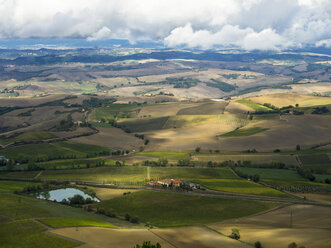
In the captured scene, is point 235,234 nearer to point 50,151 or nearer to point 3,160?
point 3,160

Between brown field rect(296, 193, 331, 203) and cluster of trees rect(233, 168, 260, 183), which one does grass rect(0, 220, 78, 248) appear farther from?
cluster of trees rect(233, 168, 260, 183)

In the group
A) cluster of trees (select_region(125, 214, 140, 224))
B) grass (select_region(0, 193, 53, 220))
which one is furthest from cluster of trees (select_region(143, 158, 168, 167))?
cluster of trees (select_region(125, 214, 140, 224))

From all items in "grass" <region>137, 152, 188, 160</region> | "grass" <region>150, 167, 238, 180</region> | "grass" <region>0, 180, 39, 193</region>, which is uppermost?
"grass" <region>137, 152, 188, 160</region>

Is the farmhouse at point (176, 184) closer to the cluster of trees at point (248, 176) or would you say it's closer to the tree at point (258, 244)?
the cluster of trees at point (248, 176)

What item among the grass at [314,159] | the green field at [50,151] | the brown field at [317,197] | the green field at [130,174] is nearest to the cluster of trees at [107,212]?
the green field at [130,174]

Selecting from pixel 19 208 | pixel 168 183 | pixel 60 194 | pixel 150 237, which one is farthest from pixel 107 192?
pixel 150 237
